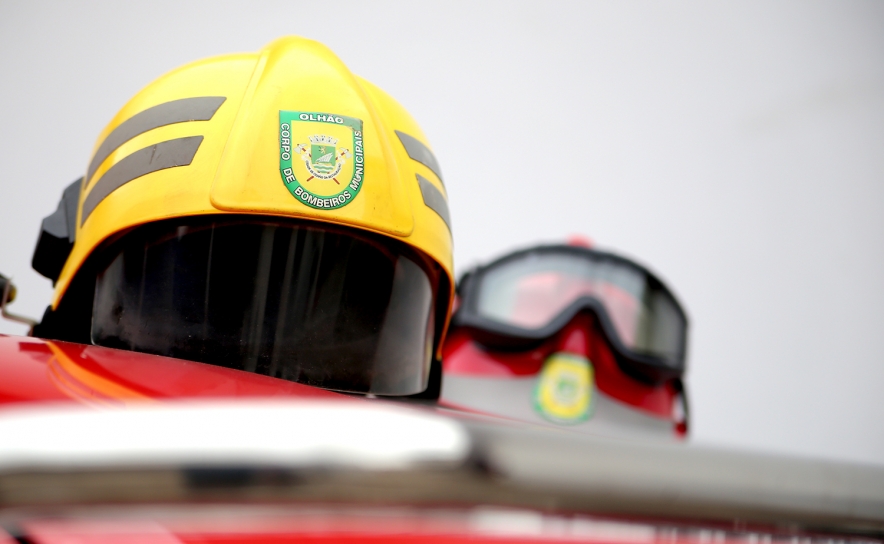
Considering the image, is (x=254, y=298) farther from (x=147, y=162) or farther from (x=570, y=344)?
(x=570, y=344)

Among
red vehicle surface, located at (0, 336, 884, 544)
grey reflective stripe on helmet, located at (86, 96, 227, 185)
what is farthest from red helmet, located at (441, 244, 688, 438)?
red vehicle surface, located at (0, 336, 884, 544)

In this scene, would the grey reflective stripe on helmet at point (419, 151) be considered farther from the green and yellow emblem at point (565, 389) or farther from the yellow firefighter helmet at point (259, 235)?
the green and yellow emblem at point (565, 389)

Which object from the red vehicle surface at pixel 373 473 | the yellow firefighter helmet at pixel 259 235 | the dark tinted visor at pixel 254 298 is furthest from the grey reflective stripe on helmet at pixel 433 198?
the red vehicle surface at pixel 373 473

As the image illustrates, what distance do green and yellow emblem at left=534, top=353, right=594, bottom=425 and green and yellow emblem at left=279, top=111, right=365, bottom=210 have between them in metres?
1.02

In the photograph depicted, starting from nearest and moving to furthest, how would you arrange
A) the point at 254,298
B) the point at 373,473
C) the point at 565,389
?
the point at 373,473 < the point at 254,298 < the point at 565,389

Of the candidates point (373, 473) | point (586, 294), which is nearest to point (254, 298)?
point (373, 473)

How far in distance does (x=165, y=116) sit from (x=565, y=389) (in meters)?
1.17

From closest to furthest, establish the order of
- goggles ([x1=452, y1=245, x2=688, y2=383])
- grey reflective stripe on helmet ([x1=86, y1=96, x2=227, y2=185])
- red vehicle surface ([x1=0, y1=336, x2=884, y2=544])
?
red vehicle surface ([x1=0, y1=336, x2=884, y2=544]), grey reflective stripe on helmet ([x1=86, y1=96, x2=227, y2=185]), goggles ([x1=452, y1=245, x2=688, y2=383])

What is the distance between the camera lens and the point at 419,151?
1010 millimetres

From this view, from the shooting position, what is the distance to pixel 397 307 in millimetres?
898

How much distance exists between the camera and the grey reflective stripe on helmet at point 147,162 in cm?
85

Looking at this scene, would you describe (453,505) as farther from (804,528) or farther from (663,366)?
(663,366)

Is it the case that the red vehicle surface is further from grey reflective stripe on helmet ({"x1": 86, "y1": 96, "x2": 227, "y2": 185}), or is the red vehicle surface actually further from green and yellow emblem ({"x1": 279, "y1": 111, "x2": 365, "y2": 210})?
grey reflective stripe on helmet ({"x1": 86, "y1": 96, "x2": 227, "y2": 185})

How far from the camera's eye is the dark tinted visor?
0.79 m
